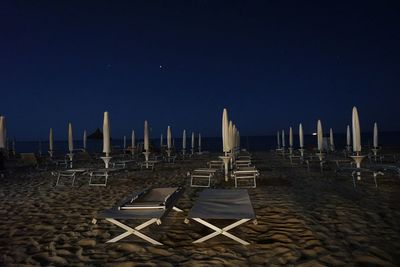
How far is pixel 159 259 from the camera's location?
3.20 meters

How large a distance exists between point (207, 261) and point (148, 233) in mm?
1205

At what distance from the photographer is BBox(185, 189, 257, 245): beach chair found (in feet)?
11.3

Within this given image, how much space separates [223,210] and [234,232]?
1.55 feet

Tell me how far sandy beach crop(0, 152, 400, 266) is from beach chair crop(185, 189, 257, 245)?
7.9 inches

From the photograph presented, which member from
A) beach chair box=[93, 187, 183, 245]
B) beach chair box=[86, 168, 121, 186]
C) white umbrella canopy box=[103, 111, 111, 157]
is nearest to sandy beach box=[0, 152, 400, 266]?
beach chair box=[93, 187, 183, 245]

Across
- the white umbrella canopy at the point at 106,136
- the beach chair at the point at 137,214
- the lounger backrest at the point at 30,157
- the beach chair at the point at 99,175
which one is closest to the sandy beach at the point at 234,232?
the beach chair at the point at 137,214

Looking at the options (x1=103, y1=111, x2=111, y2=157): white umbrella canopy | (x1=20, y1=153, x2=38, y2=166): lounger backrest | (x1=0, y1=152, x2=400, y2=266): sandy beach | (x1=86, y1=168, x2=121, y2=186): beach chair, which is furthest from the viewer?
(x1=20, y1=153, x2=38, y2=166): lounger backrest

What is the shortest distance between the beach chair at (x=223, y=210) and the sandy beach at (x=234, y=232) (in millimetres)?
202

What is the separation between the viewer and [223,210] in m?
3.73

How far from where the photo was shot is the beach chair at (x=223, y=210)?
11.3ft

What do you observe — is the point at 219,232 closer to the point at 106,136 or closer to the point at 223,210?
the point at 223,210

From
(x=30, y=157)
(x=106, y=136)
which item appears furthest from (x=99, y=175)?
(x=30, y=157)

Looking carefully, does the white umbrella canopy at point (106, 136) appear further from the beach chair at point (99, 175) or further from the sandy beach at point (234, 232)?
the sandy beach at point (234, 232)

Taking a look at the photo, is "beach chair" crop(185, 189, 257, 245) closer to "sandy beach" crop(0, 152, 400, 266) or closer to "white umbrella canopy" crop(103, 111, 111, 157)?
"sandy beach" crop(0, 152, 400, 266)
